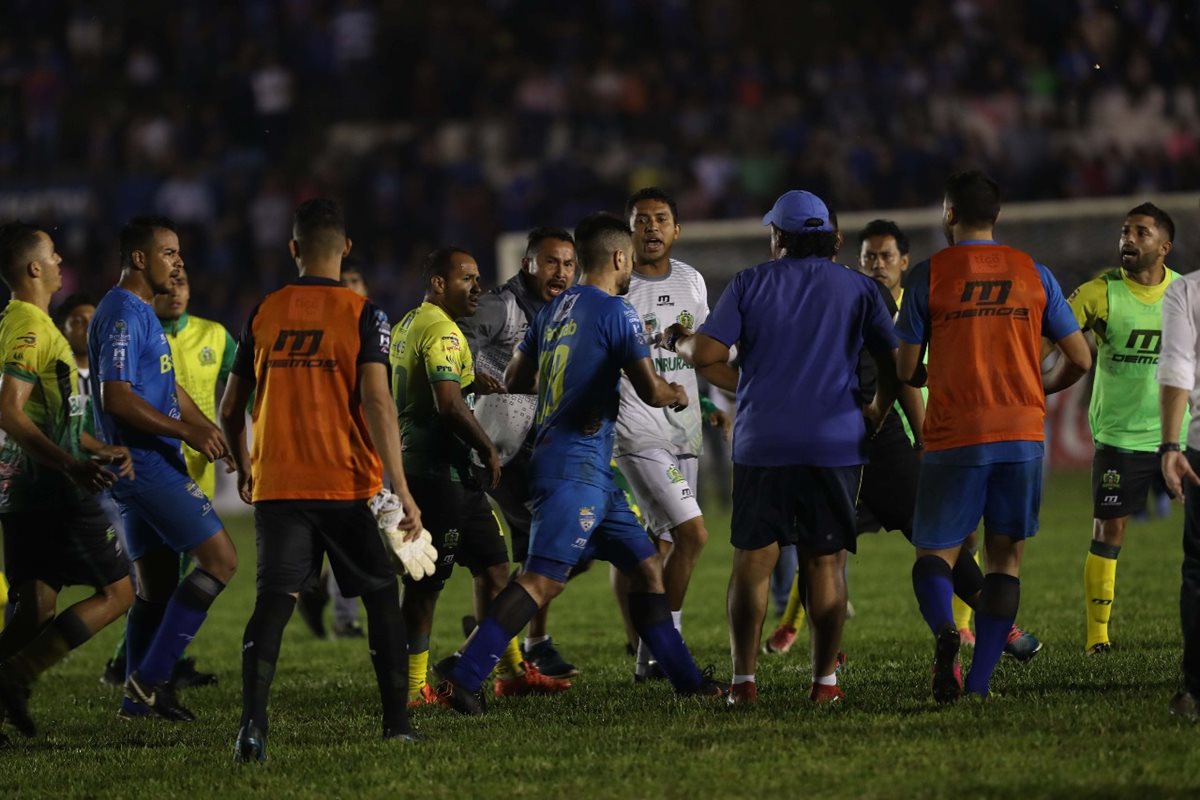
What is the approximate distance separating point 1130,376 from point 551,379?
3.75 metres

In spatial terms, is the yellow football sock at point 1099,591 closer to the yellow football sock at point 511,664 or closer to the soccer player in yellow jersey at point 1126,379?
the soccer player in yellow jersey at point 1126,379

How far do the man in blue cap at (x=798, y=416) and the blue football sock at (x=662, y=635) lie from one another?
1.50ft

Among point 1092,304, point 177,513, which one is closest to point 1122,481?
point 1092,304

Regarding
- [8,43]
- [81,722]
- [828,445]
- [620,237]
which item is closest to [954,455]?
[828,445]

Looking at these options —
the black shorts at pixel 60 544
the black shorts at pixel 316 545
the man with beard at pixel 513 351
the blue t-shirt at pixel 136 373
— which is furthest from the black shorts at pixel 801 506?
the black shorts at pixel 60 544

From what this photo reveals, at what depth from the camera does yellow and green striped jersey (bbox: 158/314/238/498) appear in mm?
9633

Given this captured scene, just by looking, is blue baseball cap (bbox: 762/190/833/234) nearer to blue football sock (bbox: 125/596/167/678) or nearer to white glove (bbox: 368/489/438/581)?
white glove (bbox: 368/489/438/581)

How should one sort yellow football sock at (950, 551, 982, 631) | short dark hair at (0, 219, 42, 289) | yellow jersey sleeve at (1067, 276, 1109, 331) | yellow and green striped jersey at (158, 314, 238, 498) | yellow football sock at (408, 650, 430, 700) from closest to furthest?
1. short dark hair at (0, 219, 42, 289)
2. yellow football sock at (408, 650, 430, 700)
3. yellow jersey sleeve at (1067, 276, 1109, 331)
4. yellow football sock at (950, 551, 982, 631)
5. yellow and green striped jersey at (158, 314, 238, 498)

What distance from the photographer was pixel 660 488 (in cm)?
856

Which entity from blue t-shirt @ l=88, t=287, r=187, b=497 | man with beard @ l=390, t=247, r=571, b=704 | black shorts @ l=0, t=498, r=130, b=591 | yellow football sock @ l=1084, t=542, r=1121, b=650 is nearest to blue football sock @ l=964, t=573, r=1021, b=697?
yellow football sock @ l=1084, t=542, r=1121, b=650

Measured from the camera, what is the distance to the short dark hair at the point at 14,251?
7996mm

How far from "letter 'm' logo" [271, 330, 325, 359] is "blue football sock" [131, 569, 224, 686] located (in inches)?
69.4

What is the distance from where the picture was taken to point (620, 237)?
7398 millimetres

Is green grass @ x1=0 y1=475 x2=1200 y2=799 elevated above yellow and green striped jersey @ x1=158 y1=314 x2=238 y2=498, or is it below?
below
